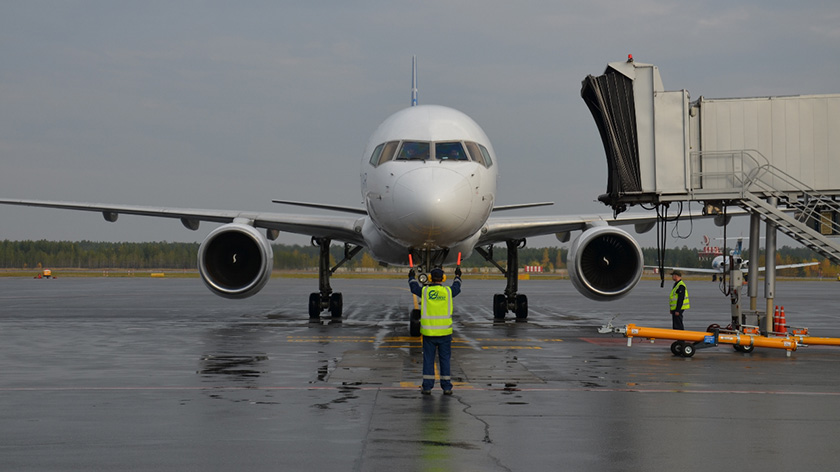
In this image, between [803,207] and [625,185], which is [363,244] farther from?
[803,207]

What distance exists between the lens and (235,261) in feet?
68.8

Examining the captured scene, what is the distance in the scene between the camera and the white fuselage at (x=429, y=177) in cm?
1570

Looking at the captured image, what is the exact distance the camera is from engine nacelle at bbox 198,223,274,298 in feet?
65.8

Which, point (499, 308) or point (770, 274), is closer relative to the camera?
point (770, 274)

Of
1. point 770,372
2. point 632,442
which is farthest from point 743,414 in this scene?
point 770,372

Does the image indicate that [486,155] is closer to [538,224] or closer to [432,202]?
[432,202]

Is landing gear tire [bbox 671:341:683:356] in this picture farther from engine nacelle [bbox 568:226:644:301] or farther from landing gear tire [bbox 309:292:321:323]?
landing gear tire [bbox 309:292:321:323]

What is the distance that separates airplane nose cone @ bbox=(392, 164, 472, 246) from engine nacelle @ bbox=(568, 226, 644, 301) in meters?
4.31

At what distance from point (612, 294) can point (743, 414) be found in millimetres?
11300

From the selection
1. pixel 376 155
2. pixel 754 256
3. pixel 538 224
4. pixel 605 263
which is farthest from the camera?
pixel 538 224

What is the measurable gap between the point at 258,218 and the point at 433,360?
12.6 metres

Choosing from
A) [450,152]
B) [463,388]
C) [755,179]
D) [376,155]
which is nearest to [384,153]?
[376,155]

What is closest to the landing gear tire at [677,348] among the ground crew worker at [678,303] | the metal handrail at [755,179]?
the ground crew worker at [678,303]

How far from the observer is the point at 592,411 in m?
8.70
